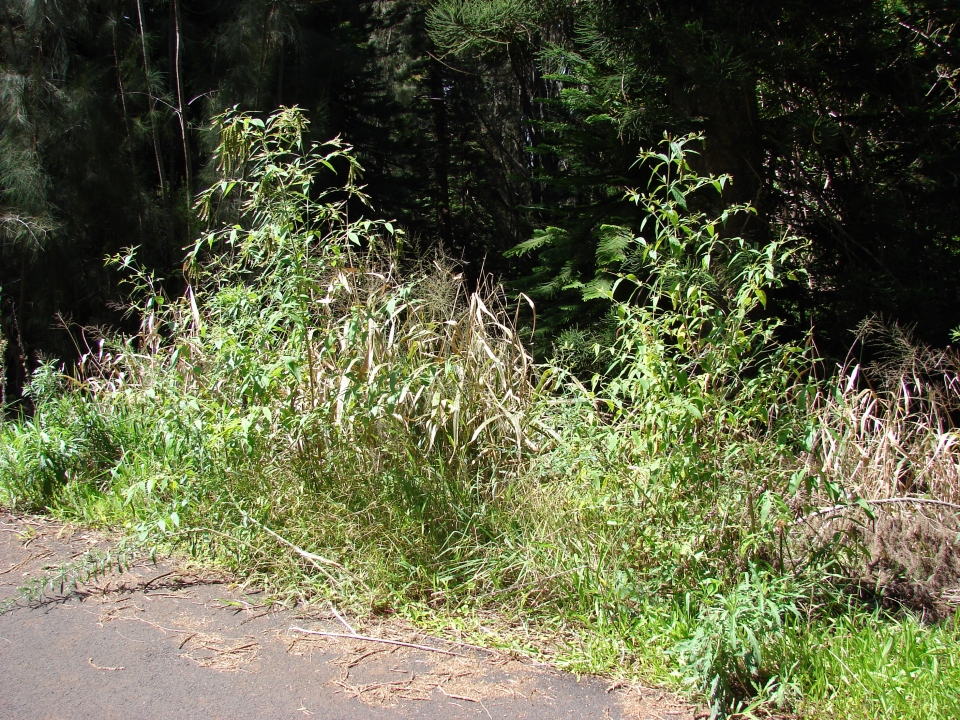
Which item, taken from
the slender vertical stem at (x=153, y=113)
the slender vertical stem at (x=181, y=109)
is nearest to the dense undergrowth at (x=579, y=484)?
the slender vertical stem at (x=181, y=109)

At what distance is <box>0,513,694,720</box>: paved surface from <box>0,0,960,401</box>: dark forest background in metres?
2.47

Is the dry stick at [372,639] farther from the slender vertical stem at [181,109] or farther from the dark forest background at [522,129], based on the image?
the slender vertical stem at [181,109]

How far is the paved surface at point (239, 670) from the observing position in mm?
2602

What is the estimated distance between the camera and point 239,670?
2850mm

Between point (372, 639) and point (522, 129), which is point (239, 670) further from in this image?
point (522, 129)


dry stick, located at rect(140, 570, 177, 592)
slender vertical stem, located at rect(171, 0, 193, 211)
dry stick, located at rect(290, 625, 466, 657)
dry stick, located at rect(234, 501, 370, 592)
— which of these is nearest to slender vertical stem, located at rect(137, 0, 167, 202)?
slender vertical stem, located at rect(171, 0, 193, 211)

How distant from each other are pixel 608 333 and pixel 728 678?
398 centimetres

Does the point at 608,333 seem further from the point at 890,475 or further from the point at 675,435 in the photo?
the point at 675,435

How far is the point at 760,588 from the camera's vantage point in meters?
2.64

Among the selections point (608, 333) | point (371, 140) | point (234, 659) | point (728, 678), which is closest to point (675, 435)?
point (728, 678)

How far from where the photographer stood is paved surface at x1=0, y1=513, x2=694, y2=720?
2602 millimetres

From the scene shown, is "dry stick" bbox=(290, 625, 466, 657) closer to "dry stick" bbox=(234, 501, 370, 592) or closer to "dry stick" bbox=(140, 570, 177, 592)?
"dry stick" bbox=(234, 501, 370, 592)

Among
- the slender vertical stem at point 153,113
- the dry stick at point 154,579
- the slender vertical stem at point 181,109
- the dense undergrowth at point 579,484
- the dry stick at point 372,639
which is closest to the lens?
the dense undergrowth at point 579,484

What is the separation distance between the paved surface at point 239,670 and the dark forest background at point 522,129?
8.11ft
